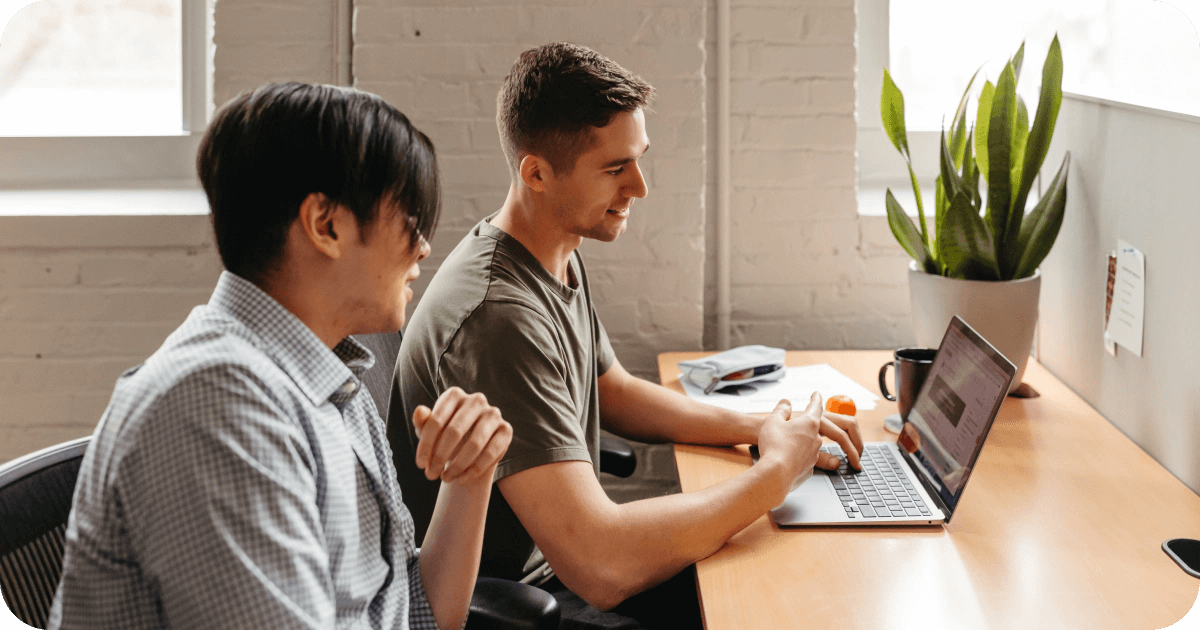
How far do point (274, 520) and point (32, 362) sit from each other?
1943 millimetres

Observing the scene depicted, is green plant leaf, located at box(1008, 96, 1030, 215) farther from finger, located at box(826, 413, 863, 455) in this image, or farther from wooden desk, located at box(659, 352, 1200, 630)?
finger, located at box(826, 413, 863, 455)

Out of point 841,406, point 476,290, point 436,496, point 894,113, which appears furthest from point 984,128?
point 436,496

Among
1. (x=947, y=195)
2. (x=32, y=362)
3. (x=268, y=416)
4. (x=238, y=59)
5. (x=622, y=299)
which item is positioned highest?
(x=238, y=59)

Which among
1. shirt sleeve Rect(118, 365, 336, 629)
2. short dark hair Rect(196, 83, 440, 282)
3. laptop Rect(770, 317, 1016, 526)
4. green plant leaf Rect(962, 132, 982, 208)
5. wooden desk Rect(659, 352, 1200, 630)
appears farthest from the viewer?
green plant leaf Rect(962, 132, 982, 208)

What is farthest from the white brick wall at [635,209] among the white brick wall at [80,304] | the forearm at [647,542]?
the forearm at [647,542]

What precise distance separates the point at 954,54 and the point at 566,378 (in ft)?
5.75

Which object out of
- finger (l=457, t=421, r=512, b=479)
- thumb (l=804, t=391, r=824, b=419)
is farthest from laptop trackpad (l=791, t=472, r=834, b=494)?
finger (l=457, t=421, r=512, b=479)

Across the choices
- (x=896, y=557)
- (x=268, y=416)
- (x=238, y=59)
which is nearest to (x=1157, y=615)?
(x=896, y=557)

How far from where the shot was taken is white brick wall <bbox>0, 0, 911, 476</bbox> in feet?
7.67

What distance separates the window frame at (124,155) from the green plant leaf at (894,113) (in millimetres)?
1699

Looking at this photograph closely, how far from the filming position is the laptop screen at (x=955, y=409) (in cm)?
139

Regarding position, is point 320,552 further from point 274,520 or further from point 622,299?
point 622,299

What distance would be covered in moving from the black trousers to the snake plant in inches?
33.8

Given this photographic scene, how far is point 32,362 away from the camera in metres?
2.43
